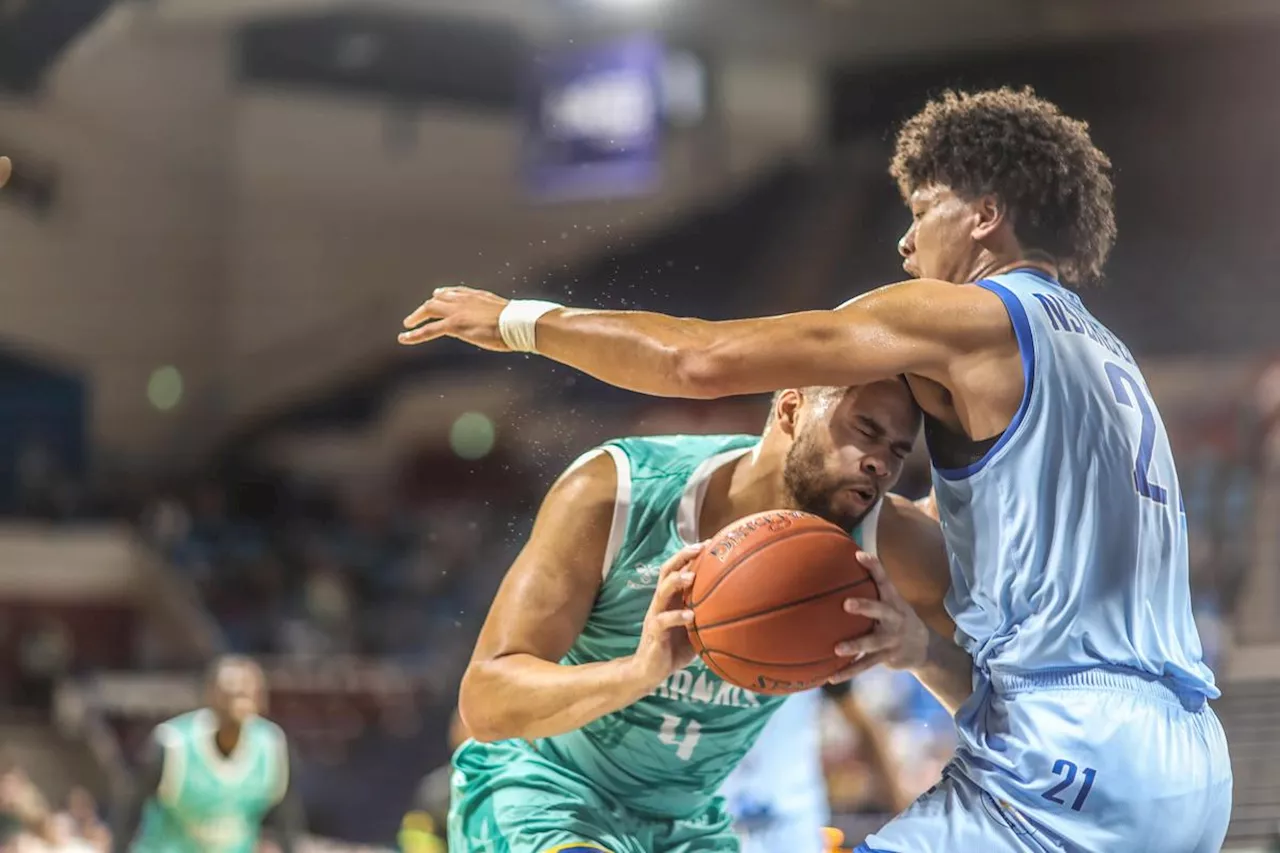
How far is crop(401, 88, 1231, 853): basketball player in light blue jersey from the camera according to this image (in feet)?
6.85

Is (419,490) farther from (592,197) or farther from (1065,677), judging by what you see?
(1065,677)

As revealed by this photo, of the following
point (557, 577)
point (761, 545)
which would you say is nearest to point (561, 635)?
point (557, 577)

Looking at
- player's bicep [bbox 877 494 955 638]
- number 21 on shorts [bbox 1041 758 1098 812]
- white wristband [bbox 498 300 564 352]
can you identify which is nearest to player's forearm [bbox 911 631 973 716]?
player's bicep [bbox 877 494 955 638]

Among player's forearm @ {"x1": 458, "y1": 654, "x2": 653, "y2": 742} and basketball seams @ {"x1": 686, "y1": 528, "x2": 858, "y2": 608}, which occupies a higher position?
basketball seams @ {"x1": 686, "y1": 528, "x2": 858, "y2": 608}

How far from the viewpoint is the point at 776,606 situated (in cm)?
218

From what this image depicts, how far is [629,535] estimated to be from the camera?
2537 millimetres

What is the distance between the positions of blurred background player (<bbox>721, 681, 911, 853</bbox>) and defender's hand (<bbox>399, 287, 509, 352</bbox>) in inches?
61.9

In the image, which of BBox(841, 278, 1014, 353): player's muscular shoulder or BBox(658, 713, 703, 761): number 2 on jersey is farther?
BBox(658, 713, 703, 761): number 2 on jersey

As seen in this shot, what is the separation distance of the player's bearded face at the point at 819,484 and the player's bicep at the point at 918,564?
140mm

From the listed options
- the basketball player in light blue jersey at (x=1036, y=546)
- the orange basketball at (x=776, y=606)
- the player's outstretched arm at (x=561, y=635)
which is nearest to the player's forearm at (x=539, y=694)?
the player's outstretched arm at (x=561, y=635)

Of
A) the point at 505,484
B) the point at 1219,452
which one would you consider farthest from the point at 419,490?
the point at 1219,452

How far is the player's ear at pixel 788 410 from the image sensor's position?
100 inches

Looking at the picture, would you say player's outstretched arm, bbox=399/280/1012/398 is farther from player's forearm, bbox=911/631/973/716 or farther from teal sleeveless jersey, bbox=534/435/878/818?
player's forearm, bbox=911/631/973/716

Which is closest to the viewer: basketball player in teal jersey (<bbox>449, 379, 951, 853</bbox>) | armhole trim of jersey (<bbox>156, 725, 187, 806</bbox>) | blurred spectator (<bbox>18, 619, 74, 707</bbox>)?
basketball player in teal jersey (<bbox>449, 379, 951, 853</bbox>)
